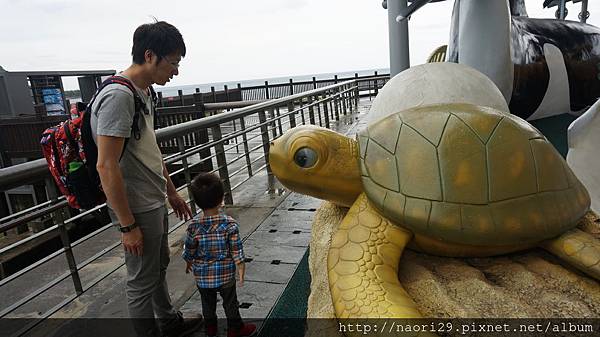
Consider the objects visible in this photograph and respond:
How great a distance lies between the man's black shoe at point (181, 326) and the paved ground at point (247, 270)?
5.1 inches

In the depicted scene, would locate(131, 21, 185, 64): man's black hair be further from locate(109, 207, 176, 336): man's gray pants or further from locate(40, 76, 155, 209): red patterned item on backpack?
locate(109, 207, 176, 336): man's gray pants

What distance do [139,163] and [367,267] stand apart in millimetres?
911

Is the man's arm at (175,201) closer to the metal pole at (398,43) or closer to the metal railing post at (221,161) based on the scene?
the metal railing post at (221,161)

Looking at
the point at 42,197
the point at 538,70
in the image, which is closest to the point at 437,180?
the point at 538,70

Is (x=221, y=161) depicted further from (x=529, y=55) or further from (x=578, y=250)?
(x=529, y=55)

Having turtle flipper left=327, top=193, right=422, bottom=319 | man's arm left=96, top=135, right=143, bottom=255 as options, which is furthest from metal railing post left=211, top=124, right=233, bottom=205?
turtle flipper left=327, top=193, right=422, bottom=319

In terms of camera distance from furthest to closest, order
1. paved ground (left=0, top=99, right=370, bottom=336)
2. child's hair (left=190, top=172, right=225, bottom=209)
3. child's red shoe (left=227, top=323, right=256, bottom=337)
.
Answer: paved ground (left=0, top=99, right=370, bottom=336) → child's red shoe (left=227, top=323, right=256, bottom=337) → child's hair (left=190, top=172, right=225, bottom=209)

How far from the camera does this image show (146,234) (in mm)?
1444

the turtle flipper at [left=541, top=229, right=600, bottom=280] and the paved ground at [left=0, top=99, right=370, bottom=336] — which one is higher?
the turtle flipper at [left=541, top=229, right=600, bottom=280]

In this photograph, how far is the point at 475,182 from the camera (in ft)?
3.91

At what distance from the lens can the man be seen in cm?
122

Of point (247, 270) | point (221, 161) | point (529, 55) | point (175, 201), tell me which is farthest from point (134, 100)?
point (529, 55)

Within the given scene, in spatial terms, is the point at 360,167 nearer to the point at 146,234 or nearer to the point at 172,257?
the point at 146,234

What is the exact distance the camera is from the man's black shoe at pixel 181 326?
1699mm
